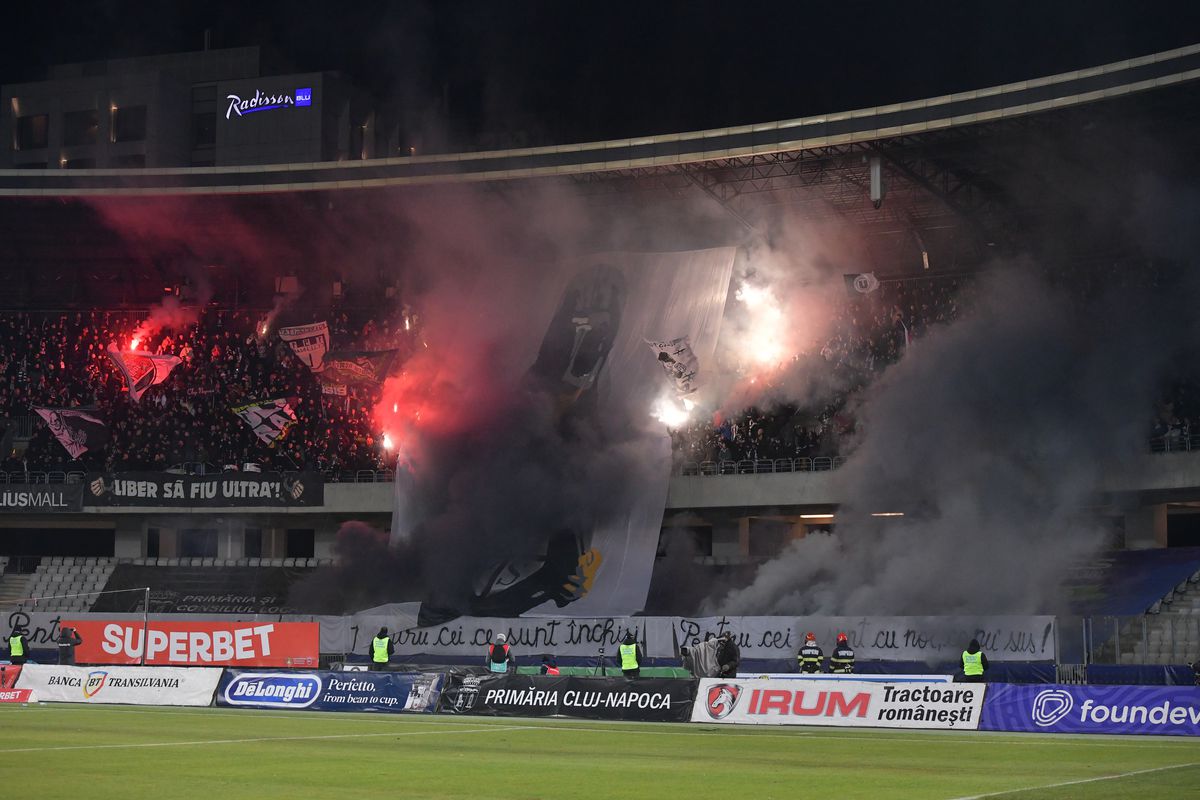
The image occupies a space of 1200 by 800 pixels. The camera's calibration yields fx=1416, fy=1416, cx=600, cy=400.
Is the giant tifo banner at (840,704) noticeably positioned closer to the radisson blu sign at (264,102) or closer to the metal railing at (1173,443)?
the metal railing at (1173,443)

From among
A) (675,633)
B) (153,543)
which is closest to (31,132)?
(153,543)

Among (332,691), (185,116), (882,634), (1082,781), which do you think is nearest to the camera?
(1082,781)

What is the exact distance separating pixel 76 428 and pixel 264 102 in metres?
35.1

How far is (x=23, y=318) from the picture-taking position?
211 ft

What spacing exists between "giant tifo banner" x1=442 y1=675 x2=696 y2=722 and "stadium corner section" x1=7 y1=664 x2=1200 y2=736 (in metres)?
0.02

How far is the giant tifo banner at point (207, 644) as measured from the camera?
40531 millimetres

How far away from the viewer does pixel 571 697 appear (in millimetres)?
28547

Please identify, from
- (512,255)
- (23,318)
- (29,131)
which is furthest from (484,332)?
(29,131)

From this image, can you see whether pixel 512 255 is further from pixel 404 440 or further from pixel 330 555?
pixel 330 555

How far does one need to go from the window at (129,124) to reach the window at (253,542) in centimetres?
3825

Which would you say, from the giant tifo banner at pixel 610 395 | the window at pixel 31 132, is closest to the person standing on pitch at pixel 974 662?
the giant tifo banner at pixel 610 395

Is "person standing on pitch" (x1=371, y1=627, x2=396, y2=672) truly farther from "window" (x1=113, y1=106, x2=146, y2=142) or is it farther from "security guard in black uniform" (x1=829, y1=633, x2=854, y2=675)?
"window" (x1=113, y1=106, x2=146, y2=142)

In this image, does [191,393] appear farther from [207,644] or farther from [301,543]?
[207,644]

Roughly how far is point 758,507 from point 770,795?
3839cm
